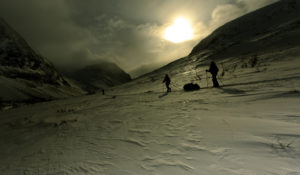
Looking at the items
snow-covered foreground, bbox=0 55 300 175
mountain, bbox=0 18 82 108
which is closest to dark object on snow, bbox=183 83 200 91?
snow-covered foreground, bbox=0 55 300 175

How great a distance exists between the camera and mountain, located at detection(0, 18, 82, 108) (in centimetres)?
7294

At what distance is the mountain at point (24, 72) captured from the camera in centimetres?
7294

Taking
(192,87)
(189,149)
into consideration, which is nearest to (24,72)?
(192,87)

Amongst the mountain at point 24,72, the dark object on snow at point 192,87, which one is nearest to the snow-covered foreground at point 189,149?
the dark object on snow at point 192,87

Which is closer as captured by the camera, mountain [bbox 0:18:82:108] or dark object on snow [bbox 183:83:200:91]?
dark object on snow [bbox 183:83:200:91]

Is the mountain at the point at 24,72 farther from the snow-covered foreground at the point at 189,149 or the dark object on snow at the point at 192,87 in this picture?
the snow-covered foreground at the point at 189,149

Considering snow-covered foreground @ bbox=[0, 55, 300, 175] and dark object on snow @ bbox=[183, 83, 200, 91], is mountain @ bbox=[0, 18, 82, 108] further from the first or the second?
snow-covered foreground @ bbox=[0, 55, 300, 175]

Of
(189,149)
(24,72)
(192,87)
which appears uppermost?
(24,72)

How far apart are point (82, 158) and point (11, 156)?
2.52 metres

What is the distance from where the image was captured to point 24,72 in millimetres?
96125

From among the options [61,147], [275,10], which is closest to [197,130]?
[61,147]

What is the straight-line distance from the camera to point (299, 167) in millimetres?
1892

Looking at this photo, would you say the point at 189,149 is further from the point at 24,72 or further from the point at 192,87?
the point at 24,72

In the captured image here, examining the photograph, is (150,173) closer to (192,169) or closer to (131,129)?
(192,169)
